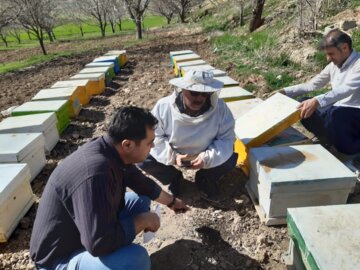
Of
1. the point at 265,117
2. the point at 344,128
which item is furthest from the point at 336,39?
the point at 265,117

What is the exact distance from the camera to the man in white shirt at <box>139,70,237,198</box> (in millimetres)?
3092

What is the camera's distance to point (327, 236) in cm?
195

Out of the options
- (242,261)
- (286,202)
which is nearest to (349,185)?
(286,202)

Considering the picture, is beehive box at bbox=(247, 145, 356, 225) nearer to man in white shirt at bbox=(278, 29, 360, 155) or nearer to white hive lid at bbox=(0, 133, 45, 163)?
man in white shirt at bbox=(278, 29, 360, 155)

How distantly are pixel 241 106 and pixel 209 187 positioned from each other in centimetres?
144

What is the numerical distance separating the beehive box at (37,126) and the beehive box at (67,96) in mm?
989

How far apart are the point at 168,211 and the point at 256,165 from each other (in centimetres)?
108

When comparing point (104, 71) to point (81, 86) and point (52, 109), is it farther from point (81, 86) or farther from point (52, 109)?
point (52, 109)

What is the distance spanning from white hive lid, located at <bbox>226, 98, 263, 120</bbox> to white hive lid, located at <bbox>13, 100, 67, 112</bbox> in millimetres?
2817

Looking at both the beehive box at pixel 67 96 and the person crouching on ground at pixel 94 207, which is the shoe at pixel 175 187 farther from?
the beehive box at pixel 67 96

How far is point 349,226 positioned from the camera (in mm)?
2012

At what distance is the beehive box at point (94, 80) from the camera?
24.1 feet

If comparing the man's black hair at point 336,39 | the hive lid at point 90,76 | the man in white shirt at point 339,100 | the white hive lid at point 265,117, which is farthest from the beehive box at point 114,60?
the man's black hair at point 336,39

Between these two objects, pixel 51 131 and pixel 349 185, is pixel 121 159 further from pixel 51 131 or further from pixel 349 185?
pixel 51 131
